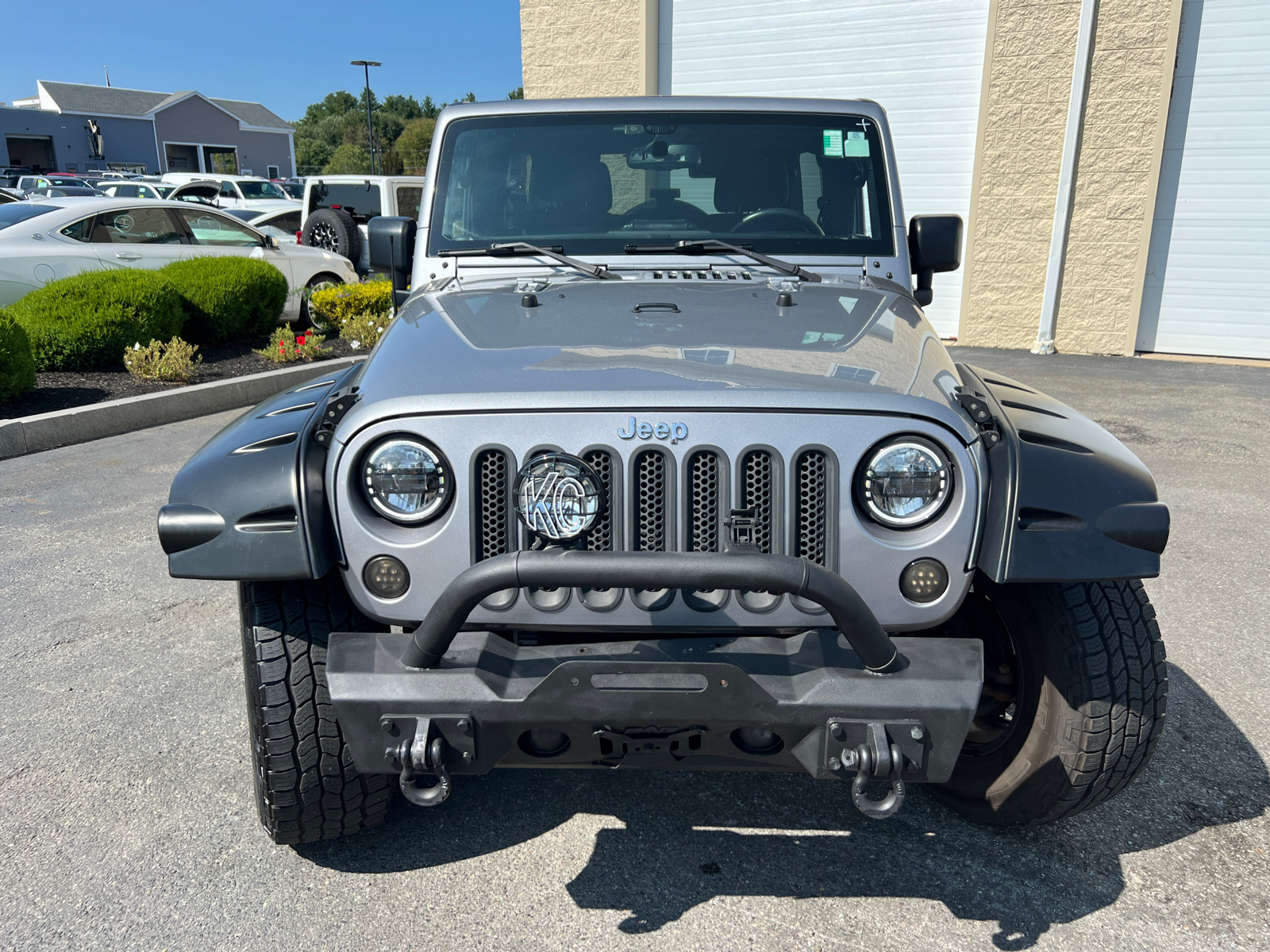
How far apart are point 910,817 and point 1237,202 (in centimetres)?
1043

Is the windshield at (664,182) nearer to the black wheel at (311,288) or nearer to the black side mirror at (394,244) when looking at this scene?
the black side mirror at (394,244)

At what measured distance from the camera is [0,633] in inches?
148

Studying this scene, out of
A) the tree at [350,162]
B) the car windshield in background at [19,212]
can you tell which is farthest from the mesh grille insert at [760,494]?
the tree at [350,162]

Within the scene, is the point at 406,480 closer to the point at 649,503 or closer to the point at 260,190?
the point at 649,503

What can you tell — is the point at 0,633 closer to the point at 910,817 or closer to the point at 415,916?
the point at 415,916

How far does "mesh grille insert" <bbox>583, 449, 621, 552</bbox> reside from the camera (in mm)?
1936

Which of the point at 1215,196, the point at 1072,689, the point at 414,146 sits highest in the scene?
the point at 414,146

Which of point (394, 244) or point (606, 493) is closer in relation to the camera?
point (606, 493)

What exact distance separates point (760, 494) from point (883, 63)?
1128cm

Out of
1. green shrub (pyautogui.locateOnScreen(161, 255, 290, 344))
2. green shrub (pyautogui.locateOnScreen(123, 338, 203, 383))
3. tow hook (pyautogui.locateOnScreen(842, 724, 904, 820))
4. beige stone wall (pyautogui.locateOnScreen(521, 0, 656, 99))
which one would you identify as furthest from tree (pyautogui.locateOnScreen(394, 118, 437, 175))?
tow hook (pyautogui.locateOnScreen(842, 724, 904, 820))

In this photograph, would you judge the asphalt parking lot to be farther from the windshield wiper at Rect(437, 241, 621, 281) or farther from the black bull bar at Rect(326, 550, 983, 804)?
the windshield wiper at Rect(437, 241, 621, 281)

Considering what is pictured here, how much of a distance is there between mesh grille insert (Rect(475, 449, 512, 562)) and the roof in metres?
70.2

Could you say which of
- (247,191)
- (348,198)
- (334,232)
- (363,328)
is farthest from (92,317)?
(247,191)

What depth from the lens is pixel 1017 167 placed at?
1102 centimetres
